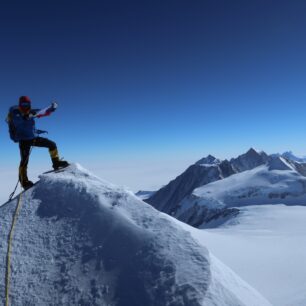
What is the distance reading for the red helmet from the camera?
12.0 m

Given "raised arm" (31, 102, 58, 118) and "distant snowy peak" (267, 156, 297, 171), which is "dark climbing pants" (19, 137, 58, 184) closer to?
"raised arm" (31, 102, 58, 118)

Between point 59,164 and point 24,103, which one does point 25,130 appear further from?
point 59,164

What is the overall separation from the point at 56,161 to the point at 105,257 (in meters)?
6.14

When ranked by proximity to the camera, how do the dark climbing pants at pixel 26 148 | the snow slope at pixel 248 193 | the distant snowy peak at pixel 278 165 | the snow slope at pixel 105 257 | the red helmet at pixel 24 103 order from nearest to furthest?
the snow slope at pixel 105 257, the red helmet at pixel 24 103, the dark climbing pants at pixel 26 148, the snow slope at pixel 248 193, the distant snowy peak at pixel 278 165

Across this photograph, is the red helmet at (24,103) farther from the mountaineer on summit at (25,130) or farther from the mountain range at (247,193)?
the mountain range at (247,193)

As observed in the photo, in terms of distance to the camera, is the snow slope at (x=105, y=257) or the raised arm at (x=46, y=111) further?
the raised arm at (x=46, y=111)

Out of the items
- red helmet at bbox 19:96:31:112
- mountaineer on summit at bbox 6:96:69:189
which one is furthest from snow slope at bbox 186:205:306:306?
red helmet at bbox 19:96:31:112

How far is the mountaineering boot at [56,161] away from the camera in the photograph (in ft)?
44.6

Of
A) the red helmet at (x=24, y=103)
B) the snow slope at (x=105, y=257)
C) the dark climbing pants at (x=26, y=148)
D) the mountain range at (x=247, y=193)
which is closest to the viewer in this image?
the snow slope at (x=105, y=257)

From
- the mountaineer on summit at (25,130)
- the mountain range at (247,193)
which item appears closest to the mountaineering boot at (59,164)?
the mountaineer on summit at (25,130)

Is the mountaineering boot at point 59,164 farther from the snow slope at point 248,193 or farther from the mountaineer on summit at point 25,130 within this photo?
the snow slope at point 248,193

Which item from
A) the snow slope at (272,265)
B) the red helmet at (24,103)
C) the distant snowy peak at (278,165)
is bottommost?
the snow slope at (272,265)

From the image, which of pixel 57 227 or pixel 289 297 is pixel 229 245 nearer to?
pixel 289 297

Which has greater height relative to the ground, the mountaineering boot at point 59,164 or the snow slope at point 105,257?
the mountaineering boot at point 59,164
